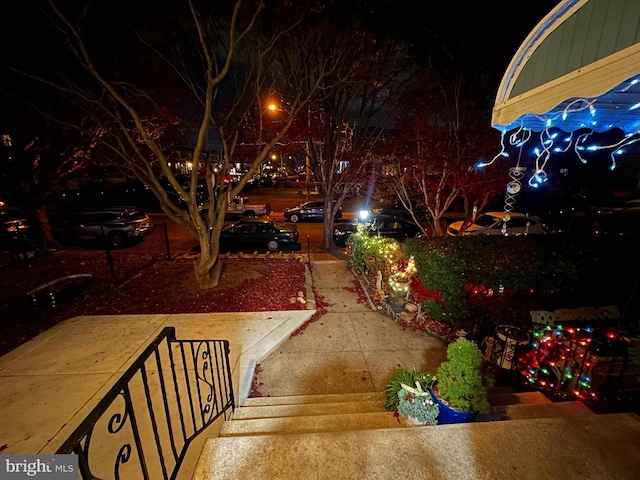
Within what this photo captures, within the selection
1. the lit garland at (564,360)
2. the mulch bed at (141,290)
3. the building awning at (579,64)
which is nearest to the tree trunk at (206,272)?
the mulch bed at (141,290)

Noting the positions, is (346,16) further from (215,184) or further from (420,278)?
(420,278)

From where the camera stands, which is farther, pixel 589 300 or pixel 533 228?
pixel 533 228

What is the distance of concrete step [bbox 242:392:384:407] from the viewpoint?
12.8 ft

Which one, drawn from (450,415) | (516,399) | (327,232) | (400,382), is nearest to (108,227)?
(327,232)

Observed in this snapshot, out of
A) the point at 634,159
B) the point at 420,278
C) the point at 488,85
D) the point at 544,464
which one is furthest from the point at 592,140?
the point at 544,464

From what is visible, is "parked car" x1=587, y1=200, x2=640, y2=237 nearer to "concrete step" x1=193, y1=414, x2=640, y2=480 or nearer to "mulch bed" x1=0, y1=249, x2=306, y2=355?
"concrete step" x1=193, y1=414, x2=640, y2=480

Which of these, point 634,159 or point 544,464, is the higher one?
point 634,159

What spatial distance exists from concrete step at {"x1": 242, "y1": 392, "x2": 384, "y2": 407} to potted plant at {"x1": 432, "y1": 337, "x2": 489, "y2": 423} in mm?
1141

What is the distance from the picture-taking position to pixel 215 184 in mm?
7828

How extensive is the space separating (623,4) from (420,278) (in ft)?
16.7

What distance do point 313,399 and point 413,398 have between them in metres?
1.56

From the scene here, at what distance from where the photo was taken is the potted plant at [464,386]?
9.36 ft

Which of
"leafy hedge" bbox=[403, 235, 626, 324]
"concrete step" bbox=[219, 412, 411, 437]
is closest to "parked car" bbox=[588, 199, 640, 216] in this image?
"leafy hedge" bbox=[403, 235, 626, 324]

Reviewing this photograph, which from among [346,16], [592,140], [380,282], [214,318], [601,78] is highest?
[346,16]
